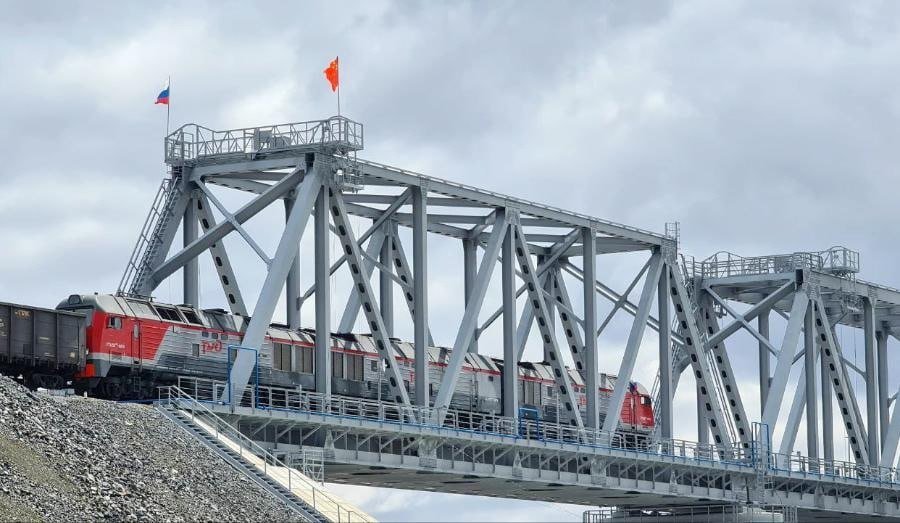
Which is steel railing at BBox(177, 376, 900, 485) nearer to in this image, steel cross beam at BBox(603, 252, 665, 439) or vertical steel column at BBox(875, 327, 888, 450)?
steel cross beam at BBox(603, 252, 665, 439)

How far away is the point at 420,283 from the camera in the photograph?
7731 cm

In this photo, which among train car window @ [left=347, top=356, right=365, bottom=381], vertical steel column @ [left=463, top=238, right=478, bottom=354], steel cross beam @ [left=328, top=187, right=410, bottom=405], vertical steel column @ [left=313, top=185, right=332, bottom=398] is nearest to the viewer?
vertical steel column @ [left=313, top=185, right=332, bottom=398]

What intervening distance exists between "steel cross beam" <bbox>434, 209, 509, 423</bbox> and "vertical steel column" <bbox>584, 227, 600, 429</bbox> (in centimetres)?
891

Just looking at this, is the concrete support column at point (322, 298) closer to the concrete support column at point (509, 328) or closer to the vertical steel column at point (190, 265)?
the vertical steel column at point (190, 265)

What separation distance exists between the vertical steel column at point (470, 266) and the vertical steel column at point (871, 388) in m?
33.3

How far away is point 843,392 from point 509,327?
122 ft

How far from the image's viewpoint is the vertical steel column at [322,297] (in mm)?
70750

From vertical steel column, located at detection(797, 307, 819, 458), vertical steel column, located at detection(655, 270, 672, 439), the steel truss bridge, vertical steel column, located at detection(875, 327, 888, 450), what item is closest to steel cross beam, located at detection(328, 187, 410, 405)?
the steel truss bridge

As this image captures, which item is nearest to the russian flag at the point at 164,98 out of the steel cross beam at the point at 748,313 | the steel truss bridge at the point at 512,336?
the steel truss bridge at the point at 512,336

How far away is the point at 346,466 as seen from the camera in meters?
68.4

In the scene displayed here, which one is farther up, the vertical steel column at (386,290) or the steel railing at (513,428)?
the vertical steel column at (386,290)

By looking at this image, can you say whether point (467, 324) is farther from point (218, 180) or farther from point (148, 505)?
point (148, 505)

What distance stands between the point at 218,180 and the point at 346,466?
16.5 m

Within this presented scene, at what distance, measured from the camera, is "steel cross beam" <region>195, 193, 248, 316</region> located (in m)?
77.6
